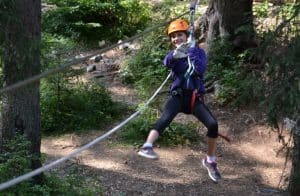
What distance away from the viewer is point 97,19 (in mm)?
13945

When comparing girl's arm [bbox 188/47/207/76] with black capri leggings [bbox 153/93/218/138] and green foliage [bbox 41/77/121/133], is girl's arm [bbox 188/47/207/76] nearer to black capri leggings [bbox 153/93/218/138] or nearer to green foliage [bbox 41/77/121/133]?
black capri leggings [bbox 153/93/218/138]

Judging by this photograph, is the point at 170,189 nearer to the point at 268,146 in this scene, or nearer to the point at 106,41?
the point at 268,146

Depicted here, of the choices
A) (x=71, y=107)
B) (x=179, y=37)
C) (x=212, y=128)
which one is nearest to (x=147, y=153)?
(x=212, y=128)

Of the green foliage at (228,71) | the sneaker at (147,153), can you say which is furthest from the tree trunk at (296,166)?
the green foliage at (228,71)

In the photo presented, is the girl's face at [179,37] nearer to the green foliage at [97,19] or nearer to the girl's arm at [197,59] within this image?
the girl's arm at [197,59]

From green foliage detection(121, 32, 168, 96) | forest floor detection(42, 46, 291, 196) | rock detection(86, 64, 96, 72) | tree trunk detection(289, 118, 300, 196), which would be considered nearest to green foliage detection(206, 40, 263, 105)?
forest floor detection(42, 46, 291, 196)

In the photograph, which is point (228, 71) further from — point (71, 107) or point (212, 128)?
point (212, 128)

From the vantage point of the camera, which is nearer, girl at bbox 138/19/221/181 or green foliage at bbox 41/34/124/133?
girl at bbox 138/19/221/181

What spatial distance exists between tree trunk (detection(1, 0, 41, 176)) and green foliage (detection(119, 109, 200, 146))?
2692mm

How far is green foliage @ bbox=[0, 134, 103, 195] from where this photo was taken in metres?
5.73

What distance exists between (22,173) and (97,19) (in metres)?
8.69

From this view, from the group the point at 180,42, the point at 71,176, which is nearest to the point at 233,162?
the point at 71,176

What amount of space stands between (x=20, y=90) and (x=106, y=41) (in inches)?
306

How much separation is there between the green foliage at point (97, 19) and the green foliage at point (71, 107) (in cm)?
399
